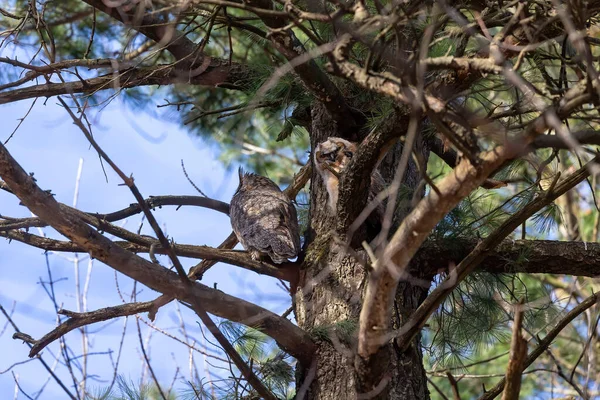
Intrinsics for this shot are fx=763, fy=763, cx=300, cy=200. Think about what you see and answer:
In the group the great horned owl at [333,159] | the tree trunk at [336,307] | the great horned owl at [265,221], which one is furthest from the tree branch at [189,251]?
the great horned owl at [333,159]

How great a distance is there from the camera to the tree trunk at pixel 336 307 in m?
3.32

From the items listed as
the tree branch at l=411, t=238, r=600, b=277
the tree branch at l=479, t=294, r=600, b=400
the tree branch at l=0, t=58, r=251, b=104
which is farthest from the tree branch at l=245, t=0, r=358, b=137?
the tree branch at l=479, t=294, r=600, b=400

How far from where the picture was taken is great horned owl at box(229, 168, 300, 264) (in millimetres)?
3873

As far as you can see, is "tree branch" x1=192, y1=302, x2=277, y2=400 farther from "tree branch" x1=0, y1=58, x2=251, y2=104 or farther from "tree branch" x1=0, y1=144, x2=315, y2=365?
"tree branch" x1=0, y1=58, x2=251, y2=104

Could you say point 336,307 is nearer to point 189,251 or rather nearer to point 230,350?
point 189,251

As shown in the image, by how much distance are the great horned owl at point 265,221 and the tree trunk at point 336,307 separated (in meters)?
0.13

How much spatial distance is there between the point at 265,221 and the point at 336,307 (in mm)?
857

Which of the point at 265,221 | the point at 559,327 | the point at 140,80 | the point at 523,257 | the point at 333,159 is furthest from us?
the point at 265,221

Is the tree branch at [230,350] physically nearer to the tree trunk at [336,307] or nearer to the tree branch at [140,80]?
the tree trunk at [336,307]

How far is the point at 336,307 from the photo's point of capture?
3.56 m

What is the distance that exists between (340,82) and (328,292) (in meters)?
1.13

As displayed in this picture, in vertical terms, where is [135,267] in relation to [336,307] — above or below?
below

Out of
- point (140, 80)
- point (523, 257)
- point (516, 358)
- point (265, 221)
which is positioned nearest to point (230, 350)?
point (516, 358)

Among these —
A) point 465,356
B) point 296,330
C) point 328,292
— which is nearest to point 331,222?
point 328,292
